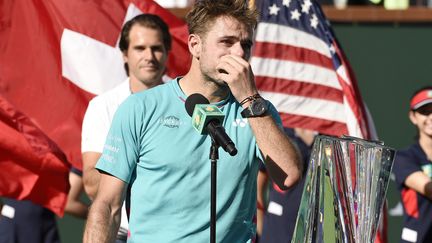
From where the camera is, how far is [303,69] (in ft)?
34.3

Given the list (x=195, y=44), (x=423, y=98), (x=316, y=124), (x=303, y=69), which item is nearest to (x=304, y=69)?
(x=303, y=69)

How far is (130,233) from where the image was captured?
229 inches

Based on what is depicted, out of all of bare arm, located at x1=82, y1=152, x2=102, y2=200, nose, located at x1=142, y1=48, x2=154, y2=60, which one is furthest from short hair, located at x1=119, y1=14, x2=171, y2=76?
bare arm, located at x1=82, y1=152, x2=102, y2=200

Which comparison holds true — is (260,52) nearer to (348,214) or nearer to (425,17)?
(425,17)

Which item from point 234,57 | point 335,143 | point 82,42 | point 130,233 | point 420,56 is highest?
point 420,56

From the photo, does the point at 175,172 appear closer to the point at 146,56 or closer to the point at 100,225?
the point at 100,225

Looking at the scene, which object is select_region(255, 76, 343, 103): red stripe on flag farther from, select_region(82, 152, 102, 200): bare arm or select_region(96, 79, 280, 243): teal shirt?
select_region(96, 79, 280, 243): teal shirt

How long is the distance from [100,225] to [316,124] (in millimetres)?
4837

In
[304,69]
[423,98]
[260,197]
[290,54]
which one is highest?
[290,54]

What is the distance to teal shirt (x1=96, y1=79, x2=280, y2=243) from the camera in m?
5.69

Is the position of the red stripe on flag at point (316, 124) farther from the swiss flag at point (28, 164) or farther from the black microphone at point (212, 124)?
the black microphone at point (212, 124)

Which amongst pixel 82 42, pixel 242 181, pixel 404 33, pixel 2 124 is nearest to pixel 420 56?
pixel 404 33

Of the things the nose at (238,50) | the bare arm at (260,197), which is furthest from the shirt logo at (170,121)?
the bare arm at (260,197)

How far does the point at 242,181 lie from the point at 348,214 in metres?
0.65
